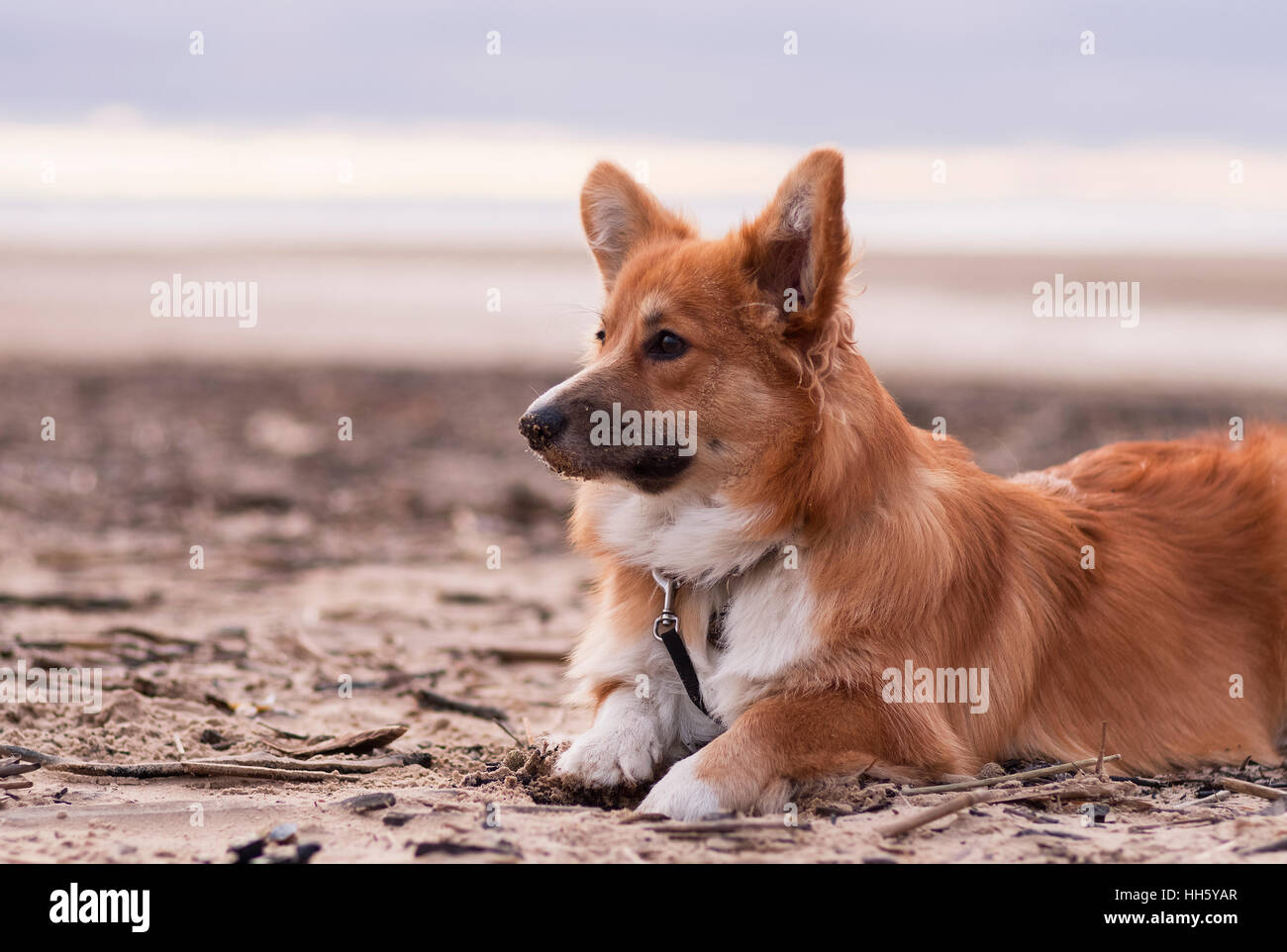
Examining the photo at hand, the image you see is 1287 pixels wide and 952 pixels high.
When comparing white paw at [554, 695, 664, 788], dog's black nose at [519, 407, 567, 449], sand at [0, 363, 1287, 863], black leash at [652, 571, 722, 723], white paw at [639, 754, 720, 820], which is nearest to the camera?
sand at [0, 363, 1287, 863]

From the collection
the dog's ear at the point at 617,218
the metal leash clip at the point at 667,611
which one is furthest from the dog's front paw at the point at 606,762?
the dog's ear at the point at 617,218

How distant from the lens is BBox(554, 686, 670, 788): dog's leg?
13.2 ft

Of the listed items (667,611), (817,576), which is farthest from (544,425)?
(817,576)

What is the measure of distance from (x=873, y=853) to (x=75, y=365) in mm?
Result: 14230

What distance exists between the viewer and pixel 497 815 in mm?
3596

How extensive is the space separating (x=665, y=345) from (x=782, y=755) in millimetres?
1442

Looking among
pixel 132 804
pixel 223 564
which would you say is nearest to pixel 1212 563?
pixel 132 804

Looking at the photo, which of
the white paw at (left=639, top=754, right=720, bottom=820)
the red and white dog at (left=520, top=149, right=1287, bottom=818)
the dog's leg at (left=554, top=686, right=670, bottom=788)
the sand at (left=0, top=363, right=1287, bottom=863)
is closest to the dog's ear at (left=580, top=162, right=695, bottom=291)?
the red and white dog at (left=520, top=149, right=1287, bottom=818)

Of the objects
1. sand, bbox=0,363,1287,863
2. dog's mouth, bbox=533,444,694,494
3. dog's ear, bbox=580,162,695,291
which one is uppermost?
dog's ear, bbox=580,162,695,291

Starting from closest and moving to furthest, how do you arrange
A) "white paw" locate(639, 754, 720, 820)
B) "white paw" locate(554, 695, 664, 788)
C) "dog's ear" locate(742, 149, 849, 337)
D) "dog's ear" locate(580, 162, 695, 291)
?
"white paw" locate(639, 754, 720, 820) → "dog's ear" locate(742, 149, 849, 337) → "white paw" locate(554, 695, 664, 788) → "dog's ear" locate(580, 162, 695, 291)

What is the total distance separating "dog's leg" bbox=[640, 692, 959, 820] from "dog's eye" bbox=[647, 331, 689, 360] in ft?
3.96

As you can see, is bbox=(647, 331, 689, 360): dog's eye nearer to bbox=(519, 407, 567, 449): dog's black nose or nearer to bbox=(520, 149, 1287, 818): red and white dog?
bbox=(520, 149, 1287, 818): red and white dog

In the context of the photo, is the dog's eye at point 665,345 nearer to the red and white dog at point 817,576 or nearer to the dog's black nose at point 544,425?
the red and white dog at point 817,576

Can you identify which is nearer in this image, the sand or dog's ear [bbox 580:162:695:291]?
the sand
